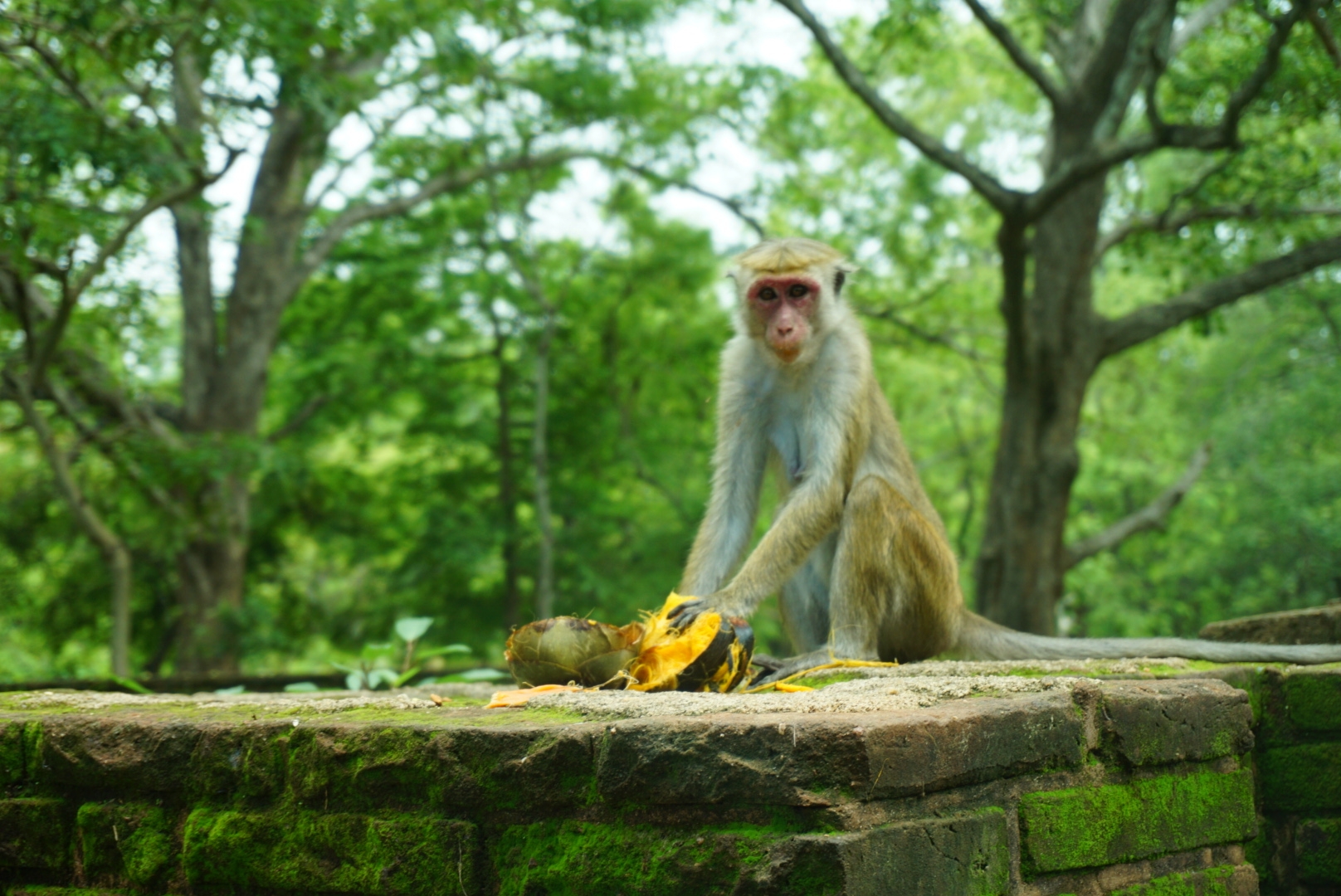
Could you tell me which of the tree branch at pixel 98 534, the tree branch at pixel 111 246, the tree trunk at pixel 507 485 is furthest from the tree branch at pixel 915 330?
the tree branch at pixel 98 534

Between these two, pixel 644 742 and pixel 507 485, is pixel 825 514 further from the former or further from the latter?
pixel 507 485

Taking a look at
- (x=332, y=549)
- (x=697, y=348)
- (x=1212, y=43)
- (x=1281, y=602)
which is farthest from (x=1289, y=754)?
(x=1281, y=602)

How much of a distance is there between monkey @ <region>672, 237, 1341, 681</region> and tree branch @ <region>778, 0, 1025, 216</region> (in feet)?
14.2

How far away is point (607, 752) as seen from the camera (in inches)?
80.1

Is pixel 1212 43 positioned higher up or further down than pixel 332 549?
higher up

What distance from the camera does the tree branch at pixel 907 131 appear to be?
28.3ft

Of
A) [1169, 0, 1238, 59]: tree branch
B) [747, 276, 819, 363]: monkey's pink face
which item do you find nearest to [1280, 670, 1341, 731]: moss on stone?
[747, 276, 819, 363]: monkey's pink face

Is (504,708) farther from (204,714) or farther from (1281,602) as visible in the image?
(1281,602)

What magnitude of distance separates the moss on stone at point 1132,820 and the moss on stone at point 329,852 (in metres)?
1.15

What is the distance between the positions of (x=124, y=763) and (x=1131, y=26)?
28.6ft

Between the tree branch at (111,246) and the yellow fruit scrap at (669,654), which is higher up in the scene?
the tree branch at (111,246)

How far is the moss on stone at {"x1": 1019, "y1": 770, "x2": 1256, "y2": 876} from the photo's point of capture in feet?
7.49

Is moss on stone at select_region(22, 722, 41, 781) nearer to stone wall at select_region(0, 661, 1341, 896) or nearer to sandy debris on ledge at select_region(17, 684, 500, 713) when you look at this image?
stone wall at select_region(0, 661, 1341, 896)

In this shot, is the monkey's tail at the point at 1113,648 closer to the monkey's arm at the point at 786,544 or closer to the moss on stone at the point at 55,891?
the monkey's arm at the point at 786,544
